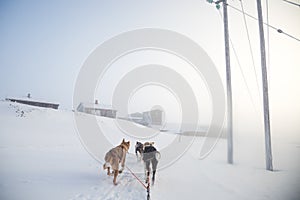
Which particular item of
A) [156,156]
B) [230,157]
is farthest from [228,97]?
[156,156]

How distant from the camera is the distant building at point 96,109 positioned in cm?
4372

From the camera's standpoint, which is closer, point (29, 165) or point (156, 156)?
point (156, 156)

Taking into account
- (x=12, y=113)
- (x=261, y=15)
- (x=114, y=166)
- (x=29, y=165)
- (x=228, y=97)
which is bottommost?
(x=29, y=165)

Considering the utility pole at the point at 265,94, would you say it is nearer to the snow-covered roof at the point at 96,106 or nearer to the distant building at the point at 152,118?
the snow-covered roof at the point at 96,106

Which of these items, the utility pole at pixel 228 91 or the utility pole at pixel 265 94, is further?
the utility pole at pixel 228 91

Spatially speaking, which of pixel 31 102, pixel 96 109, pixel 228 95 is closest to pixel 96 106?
pixel 96 109

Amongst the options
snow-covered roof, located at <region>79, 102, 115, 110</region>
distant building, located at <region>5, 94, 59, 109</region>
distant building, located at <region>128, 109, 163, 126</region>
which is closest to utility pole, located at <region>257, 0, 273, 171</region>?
snow-covered roof, located at <region>79, 102, 115, 110</region>

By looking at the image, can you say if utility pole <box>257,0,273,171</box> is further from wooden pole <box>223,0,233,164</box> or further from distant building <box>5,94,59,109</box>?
distant building <box>5,94,59,109</box>

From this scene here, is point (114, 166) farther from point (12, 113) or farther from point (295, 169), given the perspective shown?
point (12, 113)

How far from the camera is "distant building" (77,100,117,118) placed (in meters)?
43.7

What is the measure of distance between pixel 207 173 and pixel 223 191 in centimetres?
→ 296

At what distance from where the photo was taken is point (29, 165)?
7.54 meters

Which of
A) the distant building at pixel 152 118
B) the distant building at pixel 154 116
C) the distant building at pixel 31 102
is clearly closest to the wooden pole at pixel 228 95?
the distant building at pixel 152 118

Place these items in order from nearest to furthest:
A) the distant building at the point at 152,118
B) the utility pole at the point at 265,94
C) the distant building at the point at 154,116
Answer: the utility pole at the point at 265,94 → the distant building at the point at 152,118 → the distant building at the point at 154,116
